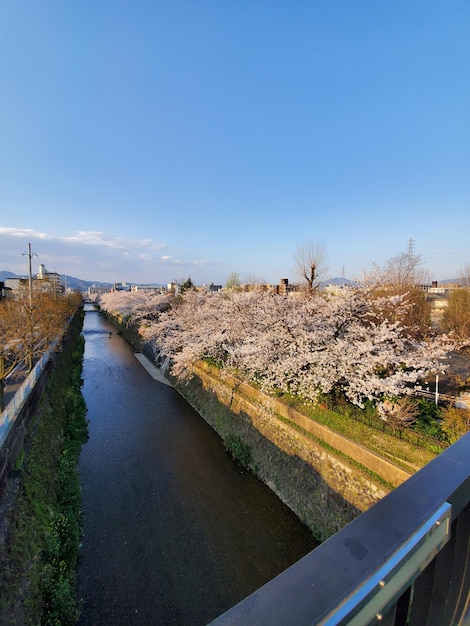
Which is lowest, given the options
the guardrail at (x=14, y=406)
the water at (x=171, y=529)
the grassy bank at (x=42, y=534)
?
the water at (x=171, y=529)

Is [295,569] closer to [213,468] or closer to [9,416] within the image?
[9,416]

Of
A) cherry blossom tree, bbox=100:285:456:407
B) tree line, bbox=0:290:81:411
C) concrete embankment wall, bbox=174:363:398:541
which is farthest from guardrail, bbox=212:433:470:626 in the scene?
tree line, bbox=0:290:81:411

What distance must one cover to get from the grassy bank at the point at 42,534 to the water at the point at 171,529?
0.65 metres

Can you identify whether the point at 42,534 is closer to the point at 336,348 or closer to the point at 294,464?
the point at 294,464

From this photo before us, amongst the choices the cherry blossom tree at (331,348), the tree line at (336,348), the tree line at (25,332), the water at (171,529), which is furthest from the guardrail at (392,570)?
the tree line at (25,332)

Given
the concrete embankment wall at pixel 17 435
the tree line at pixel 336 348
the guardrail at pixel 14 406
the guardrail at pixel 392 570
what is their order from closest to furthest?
the guardrail at pixel 392 570, the concrete embankment wall at pixel 17 435, the guardrail at pixel 14 406, the tree line at pixel 336 348

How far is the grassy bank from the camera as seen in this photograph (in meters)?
5.76

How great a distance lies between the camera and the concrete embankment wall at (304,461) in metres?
8.09

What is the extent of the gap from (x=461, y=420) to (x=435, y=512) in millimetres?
9430

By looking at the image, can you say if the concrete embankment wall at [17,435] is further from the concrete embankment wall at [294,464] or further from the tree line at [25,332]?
the concrete embankment wall at [294,464]

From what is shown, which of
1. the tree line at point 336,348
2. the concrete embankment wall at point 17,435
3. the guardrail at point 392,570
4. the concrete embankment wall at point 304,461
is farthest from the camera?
the tree line at point 336,348

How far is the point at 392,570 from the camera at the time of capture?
0.92 meters

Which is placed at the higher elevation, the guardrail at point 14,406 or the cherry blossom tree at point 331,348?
the cherry blossom tree at point 331,348

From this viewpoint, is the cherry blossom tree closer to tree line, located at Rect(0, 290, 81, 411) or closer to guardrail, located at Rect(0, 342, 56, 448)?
guardrail, located at Rect(0, 342, 56, 448)
